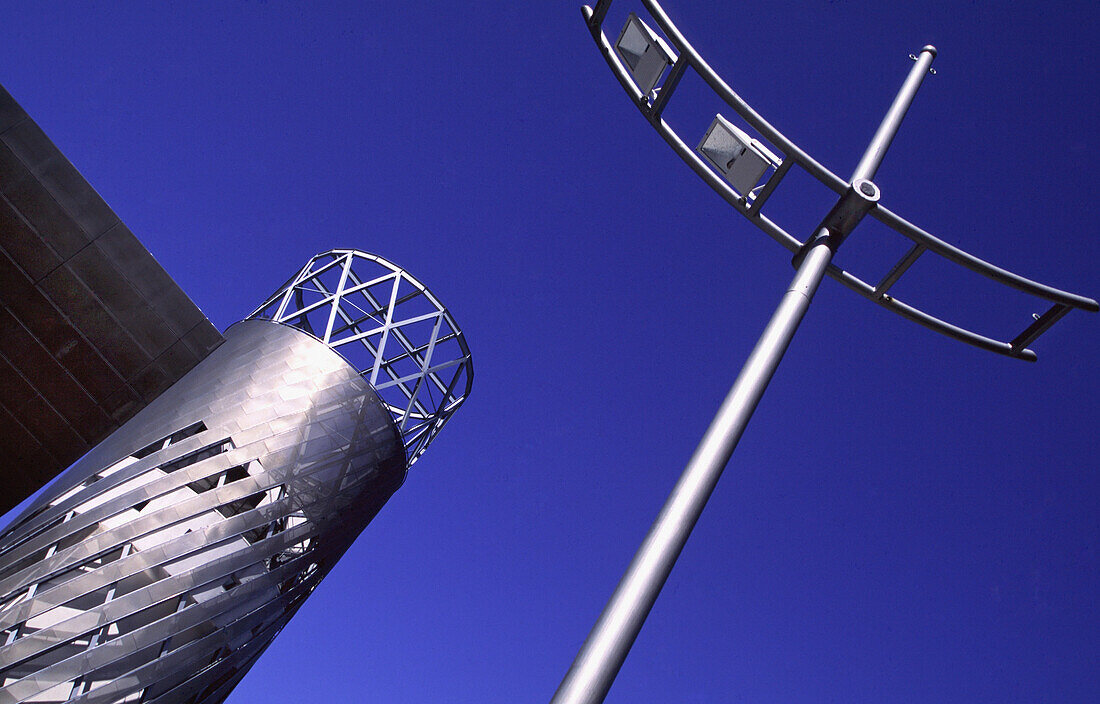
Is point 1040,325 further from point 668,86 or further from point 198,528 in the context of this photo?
point 198,528

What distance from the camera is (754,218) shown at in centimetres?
491

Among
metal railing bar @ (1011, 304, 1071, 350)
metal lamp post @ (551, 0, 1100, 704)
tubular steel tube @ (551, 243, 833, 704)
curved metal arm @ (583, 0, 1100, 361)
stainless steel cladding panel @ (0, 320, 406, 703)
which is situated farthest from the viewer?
stainless steel cladding panel @ (0, 320, 406, 703)

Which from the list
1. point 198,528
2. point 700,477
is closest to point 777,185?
point 700,477

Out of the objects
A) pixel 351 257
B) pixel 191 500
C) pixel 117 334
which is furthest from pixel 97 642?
pixel 351 257

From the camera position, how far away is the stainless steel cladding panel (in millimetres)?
13992

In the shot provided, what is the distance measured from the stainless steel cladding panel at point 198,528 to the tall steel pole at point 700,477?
46.8 feet

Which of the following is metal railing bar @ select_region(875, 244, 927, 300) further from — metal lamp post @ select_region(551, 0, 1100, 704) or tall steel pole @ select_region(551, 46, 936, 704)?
tall steel pole @ select_region(551, 46, 936, 704)

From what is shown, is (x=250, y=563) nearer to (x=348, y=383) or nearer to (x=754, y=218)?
(x=348, y=383)

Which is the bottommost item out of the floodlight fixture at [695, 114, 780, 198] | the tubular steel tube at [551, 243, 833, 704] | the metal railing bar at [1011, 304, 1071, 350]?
the tubular steel tube at [551, 243, 833, 704]

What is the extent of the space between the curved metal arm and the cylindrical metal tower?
46.3 feet

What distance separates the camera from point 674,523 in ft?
10.9

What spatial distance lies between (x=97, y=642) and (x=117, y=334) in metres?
5.67

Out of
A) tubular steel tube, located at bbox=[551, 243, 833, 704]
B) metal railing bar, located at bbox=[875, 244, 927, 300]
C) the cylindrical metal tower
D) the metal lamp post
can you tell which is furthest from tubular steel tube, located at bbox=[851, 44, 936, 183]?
the cylindrical metal tower

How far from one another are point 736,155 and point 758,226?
50 centimetres
